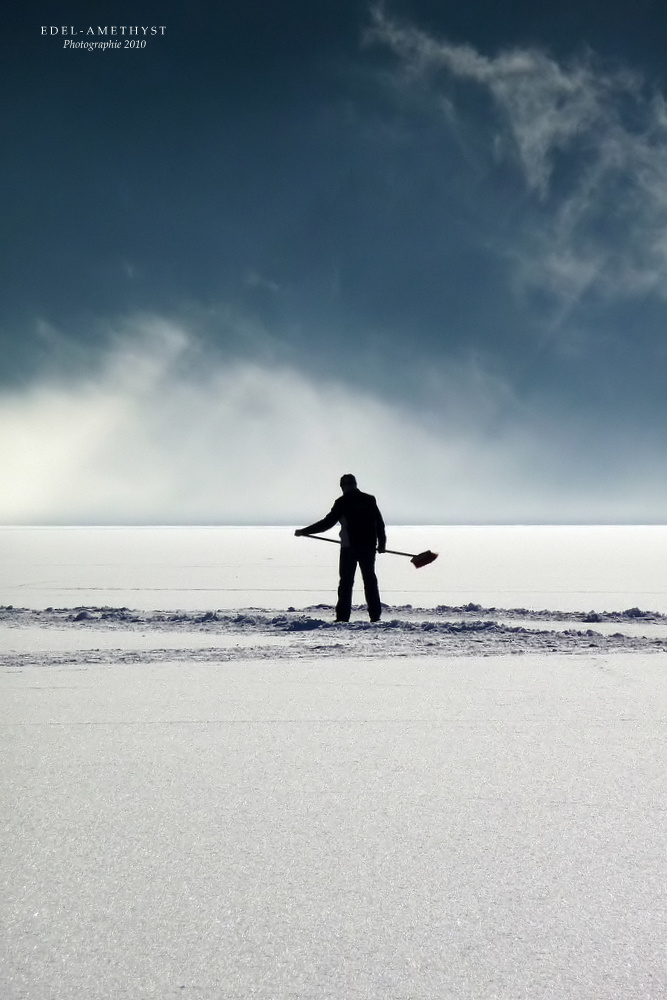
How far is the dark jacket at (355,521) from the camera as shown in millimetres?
9891

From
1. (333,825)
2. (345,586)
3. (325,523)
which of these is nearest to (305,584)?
(325,523)

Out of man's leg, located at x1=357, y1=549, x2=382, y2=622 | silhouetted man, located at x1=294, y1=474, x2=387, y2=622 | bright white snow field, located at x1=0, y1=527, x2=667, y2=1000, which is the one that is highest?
silhouetted man, located at x1=294, y1=474, x2=387, y2=622

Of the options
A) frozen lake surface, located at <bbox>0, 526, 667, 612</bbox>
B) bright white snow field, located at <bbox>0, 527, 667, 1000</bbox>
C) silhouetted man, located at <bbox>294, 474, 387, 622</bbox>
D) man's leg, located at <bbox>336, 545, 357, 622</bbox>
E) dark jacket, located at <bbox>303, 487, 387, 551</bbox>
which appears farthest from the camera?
frozen lake surface, located at <bbox>0, 526, 667, 612</bbox>

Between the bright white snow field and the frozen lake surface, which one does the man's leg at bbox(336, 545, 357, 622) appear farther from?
the bright white snow field

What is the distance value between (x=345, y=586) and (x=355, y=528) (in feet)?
2.88

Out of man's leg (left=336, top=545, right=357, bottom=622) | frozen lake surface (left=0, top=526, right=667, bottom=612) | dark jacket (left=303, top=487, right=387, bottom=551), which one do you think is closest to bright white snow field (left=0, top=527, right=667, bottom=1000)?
man's leg (left=336, top=545, right=357, bottom=622)

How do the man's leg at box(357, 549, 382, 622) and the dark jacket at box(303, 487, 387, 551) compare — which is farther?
the dark jacket at box(303, 487, 387, 551)

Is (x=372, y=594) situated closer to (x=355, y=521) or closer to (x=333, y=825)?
(x=355, y=521)

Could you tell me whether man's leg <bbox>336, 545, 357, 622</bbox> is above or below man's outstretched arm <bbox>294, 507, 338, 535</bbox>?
below

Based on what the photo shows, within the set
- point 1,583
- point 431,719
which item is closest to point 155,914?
point 431,719

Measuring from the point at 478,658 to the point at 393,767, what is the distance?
3.39 meters

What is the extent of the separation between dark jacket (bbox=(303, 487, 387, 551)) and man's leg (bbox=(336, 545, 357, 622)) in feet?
0.54

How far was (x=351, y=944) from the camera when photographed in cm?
210

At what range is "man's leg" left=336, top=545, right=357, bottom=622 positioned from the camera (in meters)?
9.36
